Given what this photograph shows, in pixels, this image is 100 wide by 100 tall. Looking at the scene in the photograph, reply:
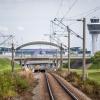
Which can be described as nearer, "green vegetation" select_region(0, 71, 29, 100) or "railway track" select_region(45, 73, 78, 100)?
"green vegetation" select_region(0, 71, 29, 100)

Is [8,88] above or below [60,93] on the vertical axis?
above

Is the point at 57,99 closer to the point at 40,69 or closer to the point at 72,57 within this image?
the point at 40,69

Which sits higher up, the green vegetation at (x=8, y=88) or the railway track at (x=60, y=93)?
the green vegetation at (x=8, y=88)

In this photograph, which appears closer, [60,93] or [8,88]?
[8,88]

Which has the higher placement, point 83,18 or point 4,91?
point 83,18

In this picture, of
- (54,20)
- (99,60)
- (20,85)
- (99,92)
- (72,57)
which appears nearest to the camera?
(99,92)

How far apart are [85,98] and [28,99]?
5.19 metres

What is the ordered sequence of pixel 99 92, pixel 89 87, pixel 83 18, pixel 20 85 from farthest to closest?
pixel 83 18 → pixel 20 85 → pixel 89 87 → pixel 99 92

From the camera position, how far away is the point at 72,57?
7840 inches

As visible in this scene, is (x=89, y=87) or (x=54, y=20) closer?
(x=89, y=87)

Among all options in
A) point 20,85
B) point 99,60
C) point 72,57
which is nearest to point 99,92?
point 20,85

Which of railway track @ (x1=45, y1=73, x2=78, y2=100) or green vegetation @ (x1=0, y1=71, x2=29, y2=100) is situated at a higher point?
green vegetation @ (x1=0, y1=71, x2=29, y2=100)

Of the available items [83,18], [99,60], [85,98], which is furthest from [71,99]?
[99,60]

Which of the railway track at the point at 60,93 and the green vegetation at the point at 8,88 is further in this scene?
the railway track at the point at 60,93
